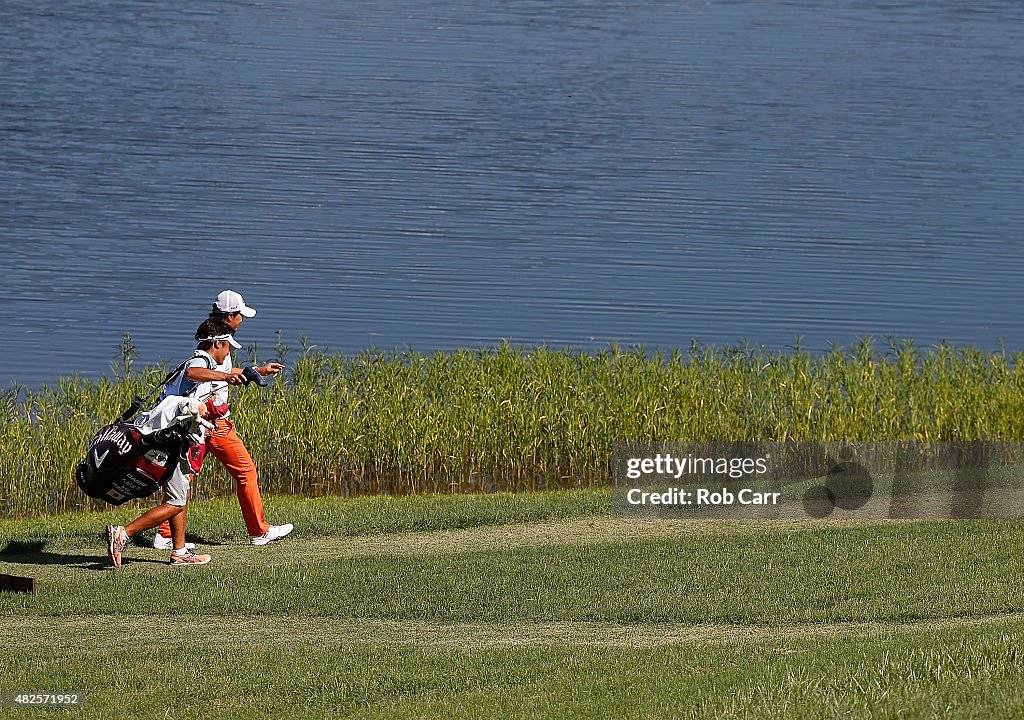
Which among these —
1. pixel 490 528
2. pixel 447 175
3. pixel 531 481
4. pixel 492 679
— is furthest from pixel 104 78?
pixel 492 679

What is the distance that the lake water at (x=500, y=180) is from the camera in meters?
24.2

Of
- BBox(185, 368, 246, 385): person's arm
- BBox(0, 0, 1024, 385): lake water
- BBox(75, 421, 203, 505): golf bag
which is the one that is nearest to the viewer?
BBox(75, 421, 203, 505): golf bag

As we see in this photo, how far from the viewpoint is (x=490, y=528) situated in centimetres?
1445

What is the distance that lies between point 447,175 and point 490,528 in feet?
62.0

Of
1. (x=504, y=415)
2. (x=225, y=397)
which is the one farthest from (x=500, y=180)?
(x=225, y=397)

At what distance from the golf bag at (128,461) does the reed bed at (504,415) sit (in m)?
4.54

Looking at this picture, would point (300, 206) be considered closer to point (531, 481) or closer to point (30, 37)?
point (531, 481)

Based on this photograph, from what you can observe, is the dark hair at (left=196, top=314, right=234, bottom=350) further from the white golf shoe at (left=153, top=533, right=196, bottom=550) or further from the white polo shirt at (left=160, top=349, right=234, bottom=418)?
the white golf shoe at (left=153, top=533, right=196, bottom=550)

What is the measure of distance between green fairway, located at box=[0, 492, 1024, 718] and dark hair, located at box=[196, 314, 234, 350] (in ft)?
5.26

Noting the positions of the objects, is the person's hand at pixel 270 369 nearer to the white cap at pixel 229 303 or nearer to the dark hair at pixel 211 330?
the dark hair at pixel 211 330

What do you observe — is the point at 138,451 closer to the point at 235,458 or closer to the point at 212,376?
the point at 212,376

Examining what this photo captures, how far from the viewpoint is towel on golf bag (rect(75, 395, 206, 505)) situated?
11.8 m

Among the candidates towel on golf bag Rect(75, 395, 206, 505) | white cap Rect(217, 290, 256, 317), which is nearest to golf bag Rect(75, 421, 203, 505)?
towel on golf bag Rect(75, 395, 206, 505)

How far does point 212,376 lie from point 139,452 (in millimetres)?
761
